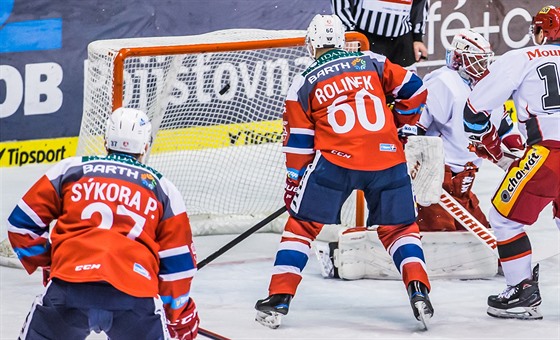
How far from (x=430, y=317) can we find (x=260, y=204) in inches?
85.3

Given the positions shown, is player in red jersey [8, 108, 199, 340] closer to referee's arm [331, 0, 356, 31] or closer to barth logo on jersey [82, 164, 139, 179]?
barth logo on jersey [82, 164, 139, 179]

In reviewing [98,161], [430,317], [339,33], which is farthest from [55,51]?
[98,161]

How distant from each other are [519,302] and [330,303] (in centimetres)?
84

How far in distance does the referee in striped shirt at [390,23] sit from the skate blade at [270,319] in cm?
234

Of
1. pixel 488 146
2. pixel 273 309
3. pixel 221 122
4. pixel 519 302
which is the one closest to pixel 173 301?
pixel 273 309

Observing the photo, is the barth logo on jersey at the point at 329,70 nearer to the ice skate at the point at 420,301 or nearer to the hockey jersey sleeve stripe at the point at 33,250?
the ice skate at the point at 420,301

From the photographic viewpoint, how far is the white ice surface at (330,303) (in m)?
5.54

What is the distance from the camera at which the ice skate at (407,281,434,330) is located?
5.41 metres

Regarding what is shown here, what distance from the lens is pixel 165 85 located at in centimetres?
692

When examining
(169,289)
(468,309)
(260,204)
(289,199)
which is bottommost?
(260,204)

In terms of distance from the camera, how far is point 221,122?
7859 millimetres

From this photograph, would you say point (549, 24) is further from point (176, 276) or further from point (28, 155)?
point (28, 155)

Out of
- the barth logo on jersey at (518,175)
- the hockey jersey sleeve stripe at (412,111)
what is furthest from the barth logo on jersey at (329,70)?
the barth logo on jersey at (518,175)

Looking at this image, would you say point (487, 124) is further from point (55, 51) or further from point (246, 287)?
point (55, 51)
